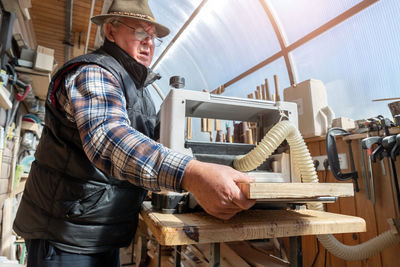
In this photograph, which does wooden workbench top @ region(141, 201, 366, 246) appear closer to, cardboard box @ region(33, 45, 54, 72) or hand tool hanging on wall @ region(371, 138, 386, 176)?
hand tool hanging on wall @ region(371, 138, 386, 176)

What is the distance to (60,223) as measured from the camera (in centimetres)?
87

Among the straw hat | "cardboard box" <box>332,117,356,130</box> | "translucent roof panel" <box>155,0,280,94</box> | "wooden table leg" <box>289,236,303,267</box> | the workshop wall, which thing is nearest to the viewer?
"wooden table leg" <box>289,236,303,267</box>

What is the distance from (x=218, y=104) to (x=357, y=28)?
1.75m

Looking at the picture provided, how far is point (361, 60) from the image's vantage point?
76.3 inches

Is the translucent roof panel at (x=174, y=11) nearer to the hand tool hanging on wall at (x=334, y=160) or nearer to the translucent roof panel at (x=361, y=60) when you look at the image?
the translucent roof panel at (x=361, y=60)

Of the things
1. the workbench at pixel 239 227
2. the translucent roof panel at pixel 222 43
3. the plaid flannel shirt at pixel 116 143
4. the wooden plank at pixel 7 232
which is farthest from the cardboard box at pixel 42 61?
the translucent roof panel at pixel 222 43

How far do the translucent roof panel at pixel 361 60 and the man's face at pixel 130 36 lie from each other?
5.86 feet

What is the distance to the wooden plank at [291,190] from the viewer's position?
50 centimetres

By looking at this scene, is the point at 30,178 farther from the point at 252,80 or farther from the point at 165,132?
the point at 252,80

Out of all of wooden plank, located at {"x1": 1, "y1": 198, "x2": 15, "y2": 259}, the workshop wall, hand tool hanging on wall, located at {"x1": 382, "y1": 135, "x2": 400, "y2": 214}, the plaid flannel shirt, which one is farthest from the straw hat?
wooden plank, located at {"x1": 1, "y1": 198, "x2": 15, "y2": 259}

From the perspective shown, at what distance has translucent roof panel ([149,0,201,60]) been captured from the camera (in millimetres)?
3259

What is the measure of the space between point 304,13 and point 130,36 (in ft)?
6.41

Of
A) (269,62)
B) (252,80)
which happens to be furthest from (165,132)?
(252,80)

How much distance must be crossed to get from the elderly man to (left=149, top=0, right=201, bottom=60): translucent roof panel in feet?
7.84
